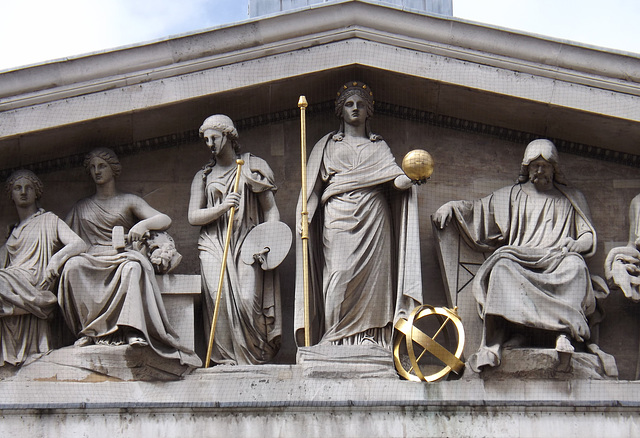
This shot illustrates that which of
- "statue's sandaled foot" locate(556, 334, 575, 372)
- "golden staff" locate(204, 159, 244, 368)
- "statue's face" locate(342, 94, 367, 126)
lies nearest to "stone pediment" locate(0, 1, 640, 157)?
"statue's face" locate(342, 94, 367, 126)

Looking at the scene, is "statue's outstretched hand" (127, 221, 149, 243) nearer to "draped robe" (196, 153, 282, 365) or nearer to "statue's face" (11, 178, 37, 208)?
"draped robe" (196, 153, 282, 365)

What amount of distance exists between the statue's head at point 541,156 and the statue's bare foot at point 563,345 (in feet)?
5.66

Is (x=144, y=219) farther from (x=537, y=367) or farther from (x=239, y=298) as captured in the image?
(x=537, y=367)

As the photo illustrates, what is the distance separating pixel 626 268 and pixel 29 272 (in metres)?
5.02

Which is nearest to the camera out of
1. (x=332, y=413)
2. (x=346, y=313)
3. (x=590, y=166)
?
(x=332, y=413)

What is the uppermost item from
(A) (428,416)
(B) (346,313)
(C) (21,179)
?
(C) (21,179)

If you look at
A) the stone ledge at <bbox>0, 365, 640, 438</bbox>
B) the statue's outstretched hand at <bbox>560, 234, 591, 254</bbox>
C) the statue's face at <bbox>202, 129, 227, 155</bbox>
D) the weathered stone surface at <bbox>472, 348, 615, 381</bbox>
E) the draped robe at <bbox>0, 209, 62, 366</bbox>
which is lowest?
the stone ledge at <bbox>0, 365, 640, 438</bbox>

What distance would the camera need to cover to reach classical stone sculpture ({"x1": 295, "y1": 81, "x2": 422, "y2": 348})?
48.2 ft

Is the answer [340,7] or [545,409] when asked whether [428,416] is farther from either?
[340,7]

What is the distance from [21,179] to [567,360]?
16.2 ft

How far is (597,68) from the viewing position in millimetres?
15461

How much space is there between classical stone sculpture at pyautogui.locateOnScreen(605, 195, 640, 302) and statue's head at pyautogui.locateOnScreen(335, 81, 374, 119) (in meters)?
2.49

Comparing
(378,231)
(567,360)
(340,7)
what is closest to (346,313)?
(378,231)

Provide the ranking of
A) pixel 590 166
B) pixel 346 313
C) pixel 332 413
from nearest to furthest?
pixel 332 413, pixel 346 313, pixel 590 166
